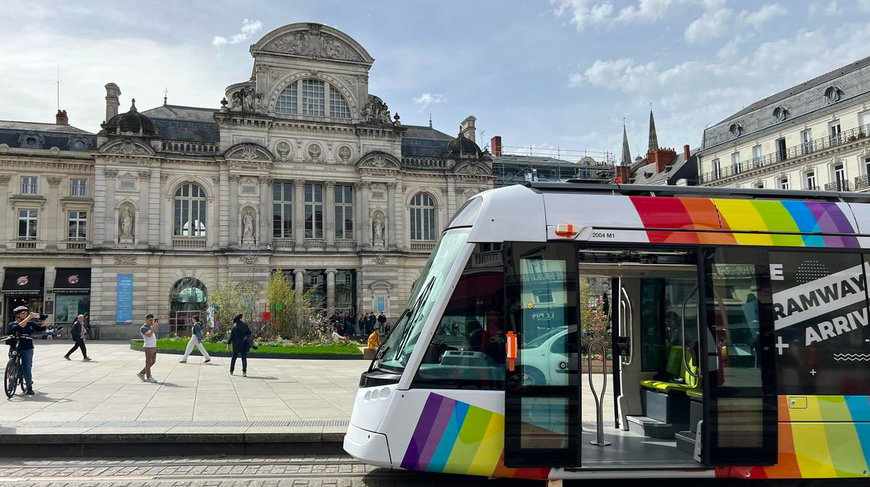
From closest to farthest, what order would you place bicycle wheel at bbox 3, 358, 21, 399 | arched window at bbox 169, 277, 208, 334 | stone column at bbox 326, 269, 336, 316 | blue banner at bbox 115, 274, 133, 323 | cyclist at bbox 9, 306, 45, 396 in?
bicycle wheel at bbox 3, 358, 21, 399
cyclist at bbox 9, 306, 45, 396
blue banner at bbox 115, 274, 133, 323
arched window at bbox 169, 277, 208, 334
stone column at bbox 326, 269, 336, 316

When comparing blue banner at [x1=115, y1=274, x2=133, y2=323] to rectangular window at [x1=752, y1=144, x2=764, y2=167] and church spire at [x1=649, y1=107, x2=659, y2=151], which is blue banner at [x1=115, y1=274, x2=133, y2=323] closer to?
rectangular window at [x1=752, y1=144, x2=764, y2=167]

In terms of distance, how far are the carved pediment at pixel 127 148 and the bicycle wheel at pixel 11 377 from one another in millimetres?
29125

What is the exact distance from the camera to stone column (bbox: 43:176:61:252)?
4119 centimetres

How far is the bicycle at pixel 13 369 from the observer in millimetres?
12961

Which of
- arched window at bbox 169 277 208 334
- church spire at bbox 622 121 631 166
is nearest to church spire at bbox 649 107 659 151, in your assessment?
church spire at bbox 622 121 631 166

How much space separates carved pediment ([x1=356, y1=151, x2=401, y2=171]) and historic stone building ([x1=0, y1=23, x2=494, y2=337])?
0.23ft

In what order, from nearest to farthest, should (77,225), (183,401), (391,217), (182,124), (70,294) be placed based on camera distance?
(183,401) → (70,294) → (77,225) → (182,124) → (391,217)

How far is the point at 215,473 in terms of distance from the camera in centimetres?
762

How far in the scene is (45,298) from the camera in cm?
4053

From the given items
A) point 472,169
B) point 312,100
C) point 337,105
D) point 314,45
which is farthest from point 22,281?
point 472,169

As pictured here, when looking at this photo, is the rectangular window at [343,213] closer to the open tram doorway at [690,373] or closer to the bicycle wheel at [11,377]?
the bicycle wheel at [11,377]

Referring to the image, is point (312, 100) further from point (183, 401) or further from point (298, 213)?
point (183, 401)

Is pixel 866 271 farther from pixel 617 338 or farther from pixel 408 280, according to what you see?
pixel 408 280

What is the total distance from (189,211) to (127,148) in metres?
5.08
